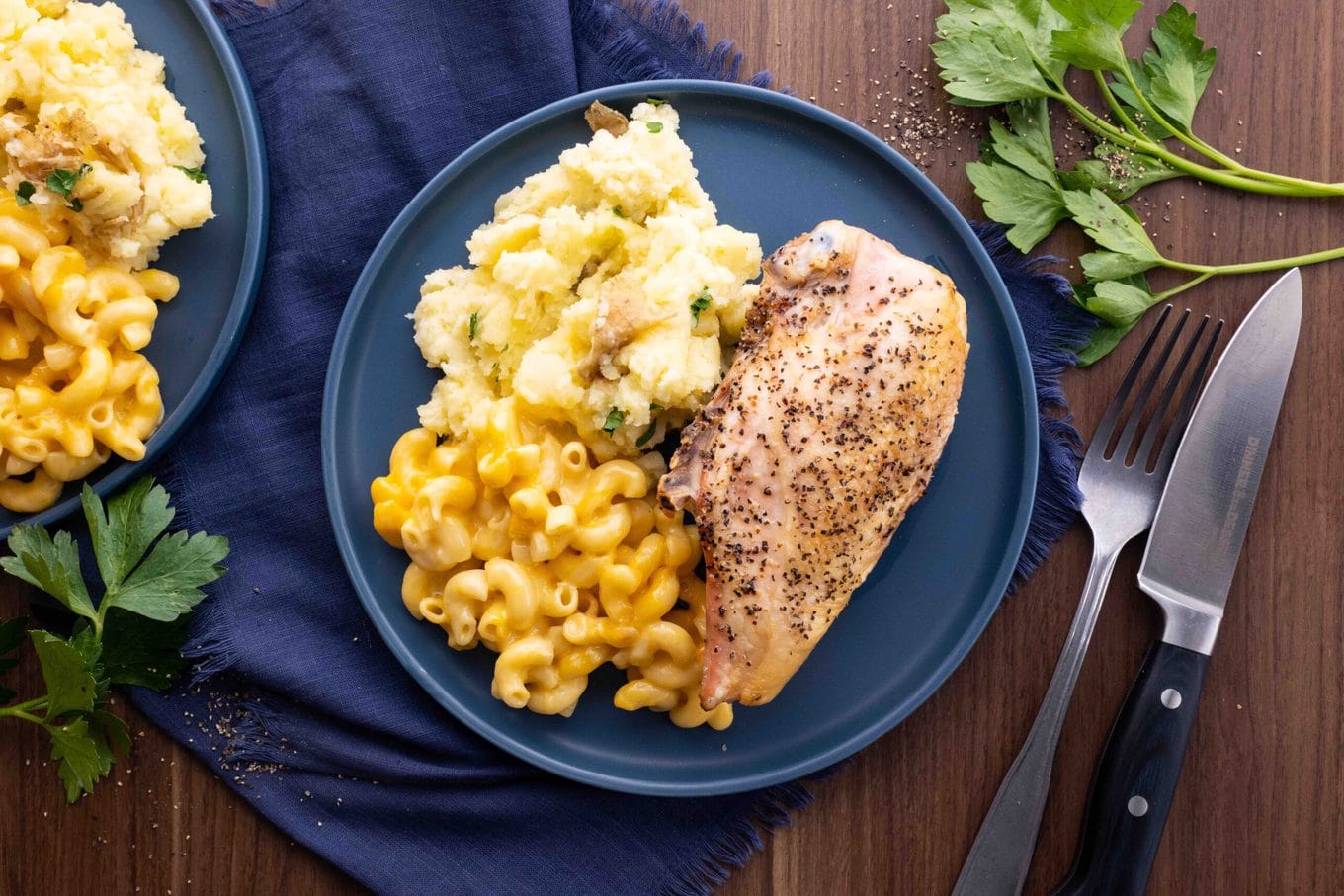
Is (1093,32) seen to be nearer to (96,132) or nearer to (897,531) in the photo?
(897,531)

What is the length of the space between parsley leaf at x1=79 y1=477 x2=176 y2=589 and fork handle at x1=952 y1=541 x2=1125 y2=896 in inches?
99.2

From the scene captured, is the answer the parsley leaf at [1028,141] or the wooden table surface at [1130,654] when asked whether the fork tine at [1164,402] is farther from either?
the parsley leaf at [1028,141]

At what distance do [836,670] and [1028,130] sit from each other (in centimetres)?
167

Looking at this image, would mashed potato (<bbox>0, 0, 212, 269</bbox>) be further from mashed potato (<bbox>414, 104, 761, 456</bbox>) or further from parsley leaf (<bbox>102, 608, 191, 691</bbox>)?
parsley leaf (<bbox>102, 608, 191, 691</bbox>)

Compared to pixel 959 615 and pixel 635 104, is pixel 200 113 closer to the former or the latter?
pixel 635 104

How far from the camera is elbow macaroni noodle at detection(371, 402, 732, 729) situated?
2.44m

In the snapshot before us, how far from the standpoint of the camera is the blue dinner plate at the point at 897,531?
264 centimetres

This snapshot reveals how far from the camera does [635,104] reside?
8.77ft

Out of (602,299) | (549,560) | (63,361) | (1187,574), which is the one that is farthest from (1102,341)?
(63,361)

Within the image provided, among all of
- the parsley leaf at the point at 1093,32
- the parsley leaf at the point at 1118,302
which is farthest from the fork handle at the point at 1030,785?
the parsley leaf at the point at 1093,32

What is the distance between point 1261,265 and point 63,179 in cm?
330

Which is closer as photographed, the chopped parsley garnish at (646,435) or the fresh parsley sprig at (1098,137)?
the chopped parsley garnish at (646,435)

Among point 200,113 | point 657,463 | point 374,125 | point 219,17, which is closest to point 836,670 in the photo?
point 657,463

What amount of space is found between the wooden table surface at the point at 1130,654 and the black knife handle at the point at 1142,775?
0.42 ft
